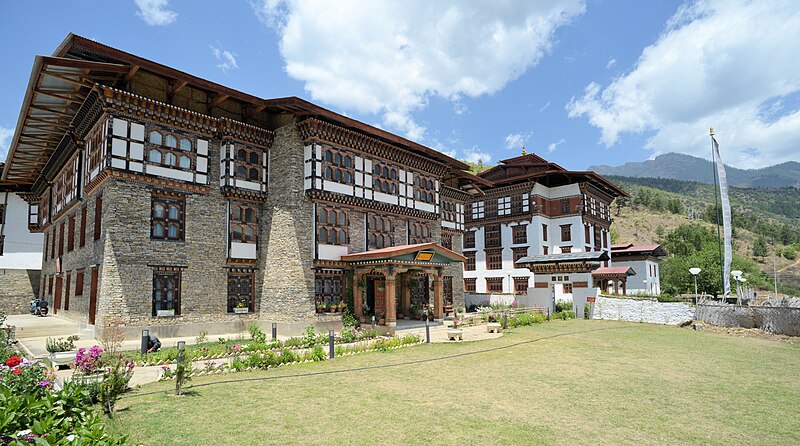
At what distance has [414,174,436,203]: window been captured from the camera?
3023 centimetres

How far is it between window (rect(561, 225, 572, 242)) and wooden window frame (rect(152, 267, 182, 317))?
36254 mm

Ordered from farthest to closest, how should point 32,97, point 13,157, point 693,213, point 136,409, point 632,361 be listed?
point 693,213, point 13,157, point 32,97, point 632,361, point 136,409

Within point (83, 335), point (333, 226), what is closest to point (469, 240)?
point (333, 226)

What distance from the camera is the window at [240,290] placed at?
Result: 22.9m

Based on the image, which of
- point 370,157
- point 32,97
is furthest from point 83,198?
point 370,157

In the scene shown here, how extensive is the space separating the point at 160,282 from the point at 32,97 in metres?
9.61

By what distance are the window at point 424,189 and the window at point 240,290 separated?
38.9 feet

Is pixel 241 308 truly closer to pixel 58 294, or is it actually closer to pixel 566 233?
pixel 58 294

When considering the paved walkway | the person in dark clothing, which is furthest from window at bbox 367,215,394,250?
the person in dark clothing

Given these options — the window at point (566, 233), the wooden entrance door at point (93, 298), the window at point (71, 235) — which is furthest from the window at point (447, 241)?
the window at point (71, 235)

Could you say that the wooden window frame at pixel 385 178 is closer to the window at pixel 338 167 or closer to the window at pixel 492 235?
the window at pixel 338 167

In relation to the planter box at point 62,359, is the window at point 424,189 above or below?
above

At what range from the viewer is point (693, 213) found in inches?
4783

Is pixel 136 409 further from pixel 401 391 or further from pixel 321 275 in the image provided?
pixel 321 275
